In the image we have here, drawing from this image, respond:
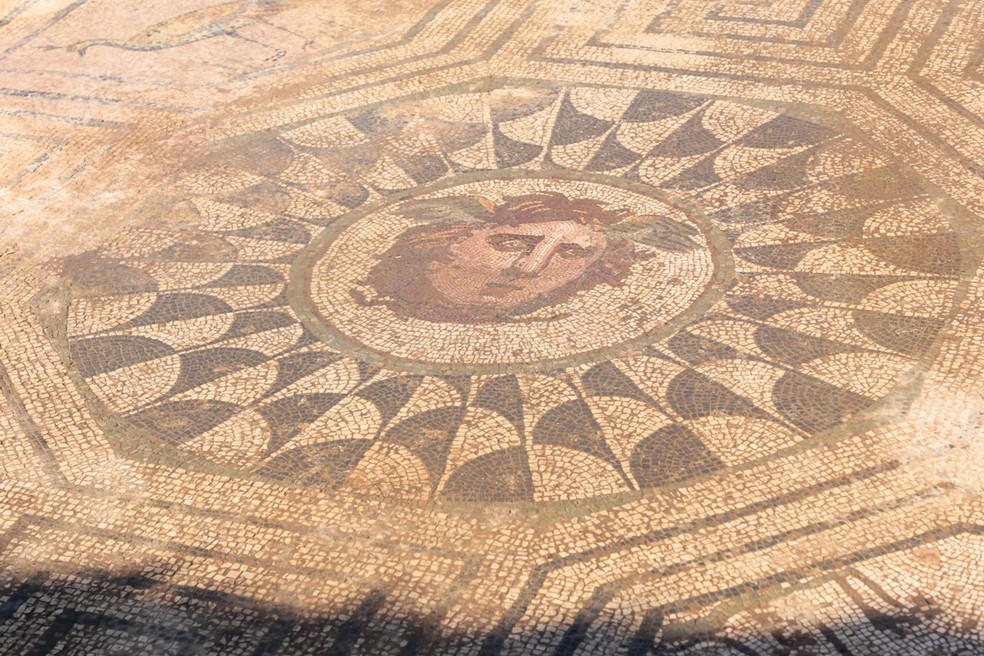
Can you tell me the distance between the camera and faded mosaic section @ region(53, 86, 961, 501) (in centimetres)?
737

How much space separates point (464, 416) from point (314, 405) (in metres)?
0.93

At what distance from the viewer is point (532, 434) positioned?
738cm

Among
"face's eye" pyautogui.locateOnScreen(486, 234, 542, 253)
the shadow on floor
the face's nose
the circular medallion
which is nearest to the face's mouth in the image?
the circular medallion

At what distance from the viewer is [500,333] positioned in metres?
8.29

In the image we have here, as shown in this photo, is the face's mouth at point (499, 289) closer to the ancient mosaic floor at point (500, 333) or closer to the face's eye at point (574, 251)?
the ancient mosaic floor at point (500, 333)

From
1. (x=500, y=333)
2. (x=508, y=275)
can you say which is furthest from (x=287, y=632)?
(x=508, y=275)

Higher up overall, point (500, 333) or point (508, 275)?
point (508, 275)

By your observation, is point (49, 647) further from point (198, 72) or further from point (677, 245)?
point (198, 72)

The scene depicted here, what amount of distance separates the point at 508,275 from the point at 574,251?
0.53m

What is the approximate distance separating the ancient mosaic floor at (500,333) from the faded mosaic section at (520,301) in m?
0.03

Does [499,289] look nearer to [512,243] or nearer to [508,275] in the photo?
[508,275]

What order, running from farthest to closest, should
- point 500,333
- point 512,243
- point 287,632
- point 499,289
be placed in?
point 512,243, point 499,289, point 500,333, point 287,632

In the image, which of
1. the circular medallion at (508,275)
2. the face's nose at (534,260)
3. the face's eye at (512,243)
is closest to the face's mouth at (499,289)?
the circular medallion at (508,275)

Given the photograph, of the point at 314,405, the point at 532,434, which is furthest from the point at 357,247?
Answer: the point at 532,434
